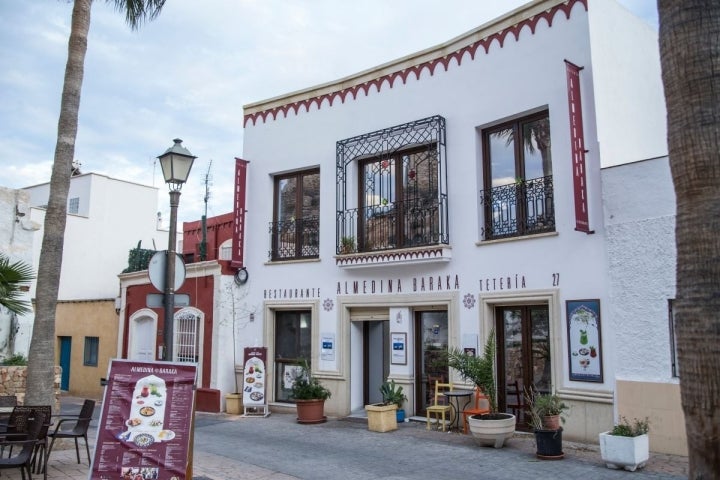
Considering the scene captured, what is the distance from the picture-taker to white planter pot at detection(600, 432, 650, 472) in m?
7.91

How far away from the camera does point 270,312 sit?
48.2 ft

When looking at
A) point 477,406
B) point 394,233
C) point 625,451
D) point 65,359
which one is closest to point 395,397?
point 477,406

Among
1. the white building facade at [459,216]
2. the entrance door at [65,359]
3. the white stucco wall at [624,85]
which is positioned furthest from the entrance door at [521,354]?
the entrance door at [65,359]

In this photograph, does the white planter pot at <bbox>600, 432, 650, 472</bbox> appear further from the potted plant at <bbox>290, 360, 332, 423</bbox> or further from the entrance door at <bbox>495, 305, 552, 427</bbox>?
the potted plant at <bbox>290, 360, 332, 423</bbox>

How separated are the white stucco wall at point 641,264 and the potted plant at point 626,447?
3.57 ft

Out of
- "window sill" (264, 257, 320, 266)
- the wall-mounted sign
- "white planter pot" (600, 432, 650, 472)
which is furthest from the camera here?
"window sill" (264, 257, 320, 266)

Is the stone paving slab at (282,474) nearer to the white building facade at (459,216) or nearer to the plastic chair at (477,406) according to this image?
the plastic chair at (477,406)

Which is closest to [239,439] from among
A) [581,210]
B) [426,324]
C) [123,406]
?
[426,324]

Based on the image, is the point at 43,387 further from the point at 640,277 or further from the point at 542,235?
the point at 640,277

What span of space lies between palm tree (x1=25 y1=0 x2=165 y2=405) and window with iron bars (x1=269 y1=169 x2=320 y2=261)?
19.0ft

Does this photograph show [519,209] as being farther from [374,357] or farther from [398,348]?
[374,357]

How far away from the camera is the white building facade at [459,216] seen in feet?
32.4

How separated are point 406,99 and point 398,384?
5.73 meters

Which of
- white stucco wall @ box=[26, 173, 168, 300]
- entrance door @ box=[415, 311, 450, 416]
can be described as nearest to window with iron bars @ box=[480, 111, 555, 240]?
entrance door @ box=[415, 311, 450, 416]
